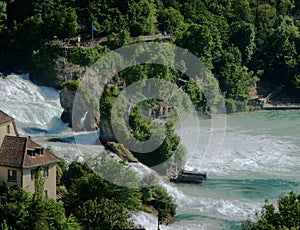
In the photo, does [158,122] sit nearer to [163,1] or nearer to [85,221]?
[85,221]

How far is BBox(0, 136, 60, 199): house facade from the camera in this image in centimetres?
3341

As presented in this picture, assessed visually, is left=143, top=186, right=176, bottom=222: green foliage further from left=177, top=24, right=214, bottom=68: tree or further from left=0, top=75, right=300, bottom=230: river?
left=177, top=24, right=214, bottom=68: tree

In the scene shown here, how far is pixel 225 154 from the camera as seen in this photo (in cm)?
5116

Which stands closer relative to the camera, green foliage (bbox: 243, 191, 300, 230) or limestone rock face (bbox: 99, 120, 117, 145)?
green foliage (bbox: 243, 191, 300, 230)

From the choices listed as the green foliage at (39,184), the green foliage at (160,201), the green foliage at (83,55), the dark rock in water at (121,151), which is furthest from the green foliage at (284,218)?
the green foliage at (83,55)

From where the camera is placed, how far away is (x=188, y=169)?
1857 inches

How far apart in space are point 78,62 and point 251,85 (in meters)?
15.4

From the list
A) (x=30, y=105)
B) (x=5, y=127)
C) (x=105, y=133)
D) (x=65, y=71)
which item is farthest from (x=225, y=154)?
(x=5, y=127)

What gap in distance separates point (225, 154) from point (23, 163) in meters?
19.9

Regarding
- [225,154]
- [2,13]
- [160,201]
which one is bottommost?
[160,201]

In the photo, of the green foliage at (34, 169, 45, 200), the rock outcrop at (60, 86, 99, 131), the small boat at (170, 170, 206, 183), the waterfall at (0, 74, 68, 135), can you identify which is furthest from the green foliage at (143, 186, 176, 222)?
the waterfall at (0, 74, 68, 135)

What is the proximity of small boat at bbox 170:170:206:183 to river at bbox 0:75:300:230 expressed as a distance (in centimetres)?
40

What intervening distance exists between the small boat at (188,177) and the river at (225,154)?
404mm

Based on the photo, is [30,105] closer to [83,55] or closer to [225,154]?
[83,55]
